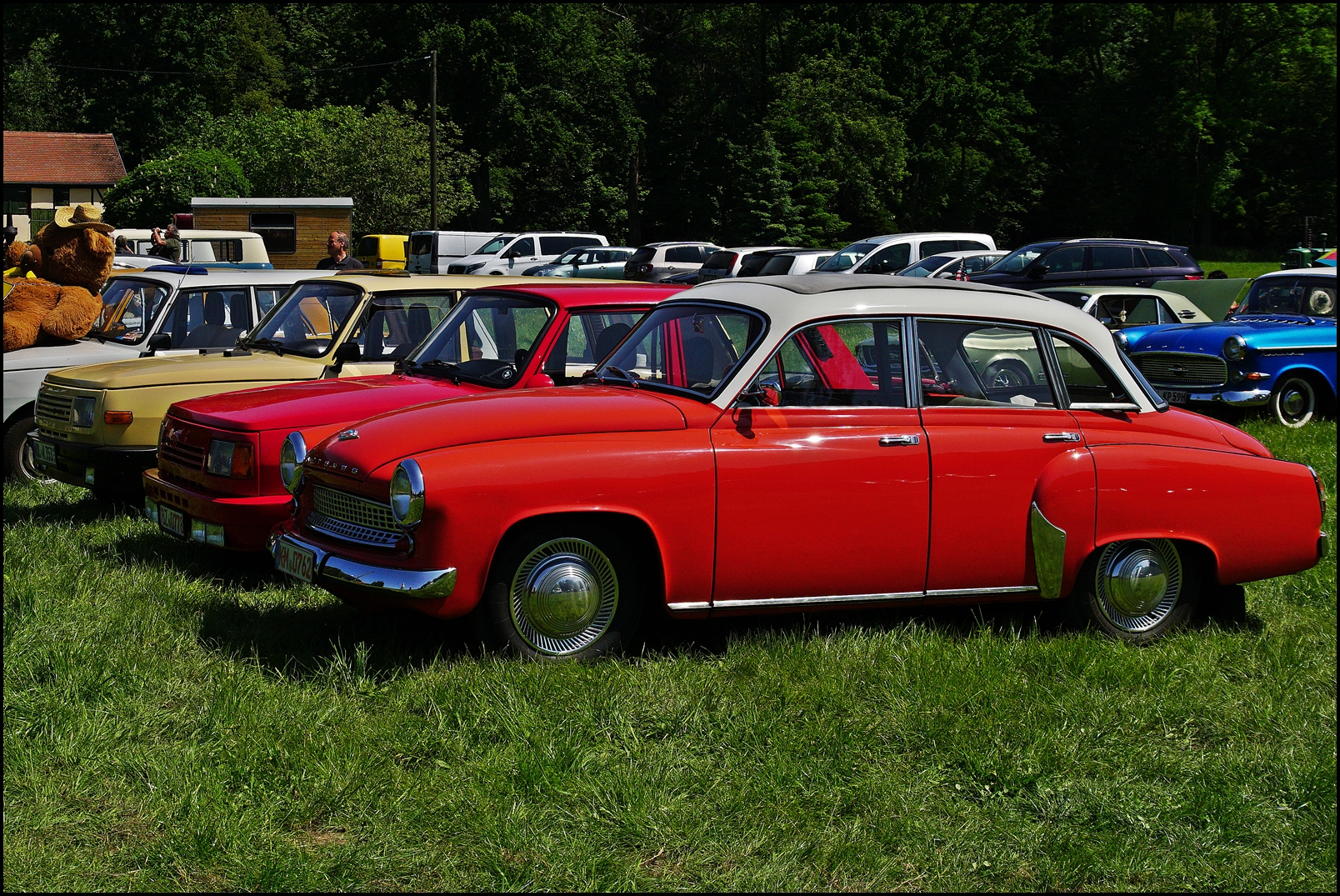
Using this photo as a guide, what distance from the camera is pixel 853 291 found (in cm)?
609

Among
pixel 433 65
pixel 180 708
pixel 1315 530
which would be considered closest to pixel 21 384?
pixel 180 708

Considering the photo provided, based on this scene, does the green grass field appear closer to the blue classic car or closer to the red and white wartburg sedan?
the red and white wartburg sedan

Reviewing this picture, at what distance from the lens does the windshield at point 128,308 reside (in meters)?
11.0

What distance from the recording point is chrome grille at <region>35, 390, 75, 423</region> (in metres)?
9.05

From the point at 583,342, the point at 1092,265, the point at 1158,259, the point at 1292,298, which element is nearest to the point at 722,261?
the point at 1092,265

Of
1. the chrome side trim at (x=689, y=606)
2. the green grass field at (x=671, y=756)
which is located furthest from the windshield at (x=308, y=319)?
the chrome side trim at (x=689, y=606)

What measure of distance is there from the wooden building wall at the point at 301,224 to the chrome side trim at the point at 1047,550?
28.7 meters

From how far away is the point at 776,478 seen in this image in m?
5.66

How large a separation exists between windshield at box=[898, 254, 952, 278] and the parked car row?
1975 centimetres

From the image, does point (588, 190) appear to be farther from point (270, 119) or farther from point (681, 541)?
point (681, 541)

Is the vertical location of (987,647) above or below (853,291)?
below

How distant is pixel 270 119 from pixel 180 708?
48.3 metres

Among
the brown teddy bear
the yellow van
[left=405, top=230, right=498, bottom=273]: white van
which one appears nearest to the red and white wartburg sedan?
the brown teddy bear

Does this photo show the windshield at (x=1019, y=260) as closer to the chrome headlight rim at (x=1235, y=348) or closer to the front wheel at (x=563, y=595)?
the chrome headlight rim at (x=1235, y=348)
